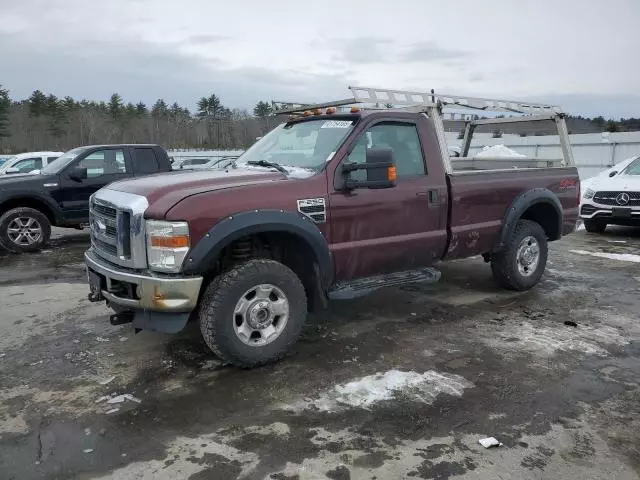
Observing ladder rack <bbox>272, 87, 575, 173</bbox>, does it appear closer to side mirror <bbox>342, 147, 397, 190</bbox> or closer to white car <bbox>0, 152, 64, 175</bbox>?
side mirror <bbox>342, 147, 397, 190</bbox>

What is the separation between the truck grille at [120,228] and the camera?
12.4 ft

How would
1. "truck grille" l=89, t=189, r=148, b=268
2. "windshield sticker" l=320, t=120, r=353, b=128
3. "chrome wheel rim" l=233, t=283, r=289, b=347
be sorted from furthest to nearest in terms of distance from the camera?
"windshield sticker" l=320, t=120, r=353, b=128 < "chrome wheel rim" l=233, t=283, r=289, b=347 < "truck grille" l=89, t=189, r=148, b=268

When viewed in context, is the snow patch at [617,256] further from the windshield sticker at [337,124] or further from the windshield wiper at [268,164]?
the windshield wiper at [268,164]

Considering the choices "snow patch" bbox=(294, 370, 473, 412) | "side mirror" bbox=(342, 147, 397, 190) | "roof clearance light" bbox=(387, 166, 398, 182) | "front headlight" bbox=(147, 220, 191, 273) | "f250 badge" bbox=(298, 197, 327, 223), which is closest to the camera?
"snow patch" bbox=(294, 370, 473, 412)

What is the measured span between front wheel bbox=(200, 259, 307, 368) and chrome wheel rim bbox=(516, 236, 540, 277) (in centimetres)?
311

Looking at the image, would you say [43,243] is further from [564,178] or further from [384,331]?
[564,178]

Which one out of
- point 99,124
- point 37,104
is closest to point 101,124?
point 99,124

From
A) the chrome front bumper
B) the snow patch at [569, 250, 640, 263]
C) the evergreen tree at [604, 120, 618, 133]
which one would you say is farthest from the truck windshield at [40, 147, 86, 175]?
the evergreen tree at [604, 120, 618, 133]

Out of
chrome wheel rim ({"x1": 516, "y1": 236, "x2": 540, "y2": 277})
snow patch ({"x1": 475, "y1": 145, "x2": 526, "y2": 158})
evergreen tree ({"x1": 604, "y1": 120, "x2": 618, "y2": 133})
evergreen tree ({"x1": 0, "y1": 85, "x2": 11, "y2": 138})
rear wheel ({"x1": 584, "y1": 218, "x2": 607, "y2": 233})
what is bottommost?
rear wheel ({"x1": 584, "y1": 218, "x2": 607, "y2": 233})

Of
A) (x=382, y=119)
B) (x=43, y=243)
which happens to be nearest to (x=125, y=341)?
(x=382, y=119)

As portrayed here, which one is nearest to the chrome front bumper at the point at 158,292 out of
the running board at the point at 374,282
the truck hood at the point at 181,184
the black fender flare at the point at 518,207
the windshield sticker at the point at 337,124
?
the truck hood at the point at 181,184

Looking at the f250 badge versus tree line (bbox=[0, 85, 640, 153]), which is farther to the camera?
tree line (bbox=[0, 85, 640, 153])

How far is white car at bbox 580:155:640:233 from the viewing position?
9.65 m

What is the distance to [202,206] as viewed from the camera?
376cm
